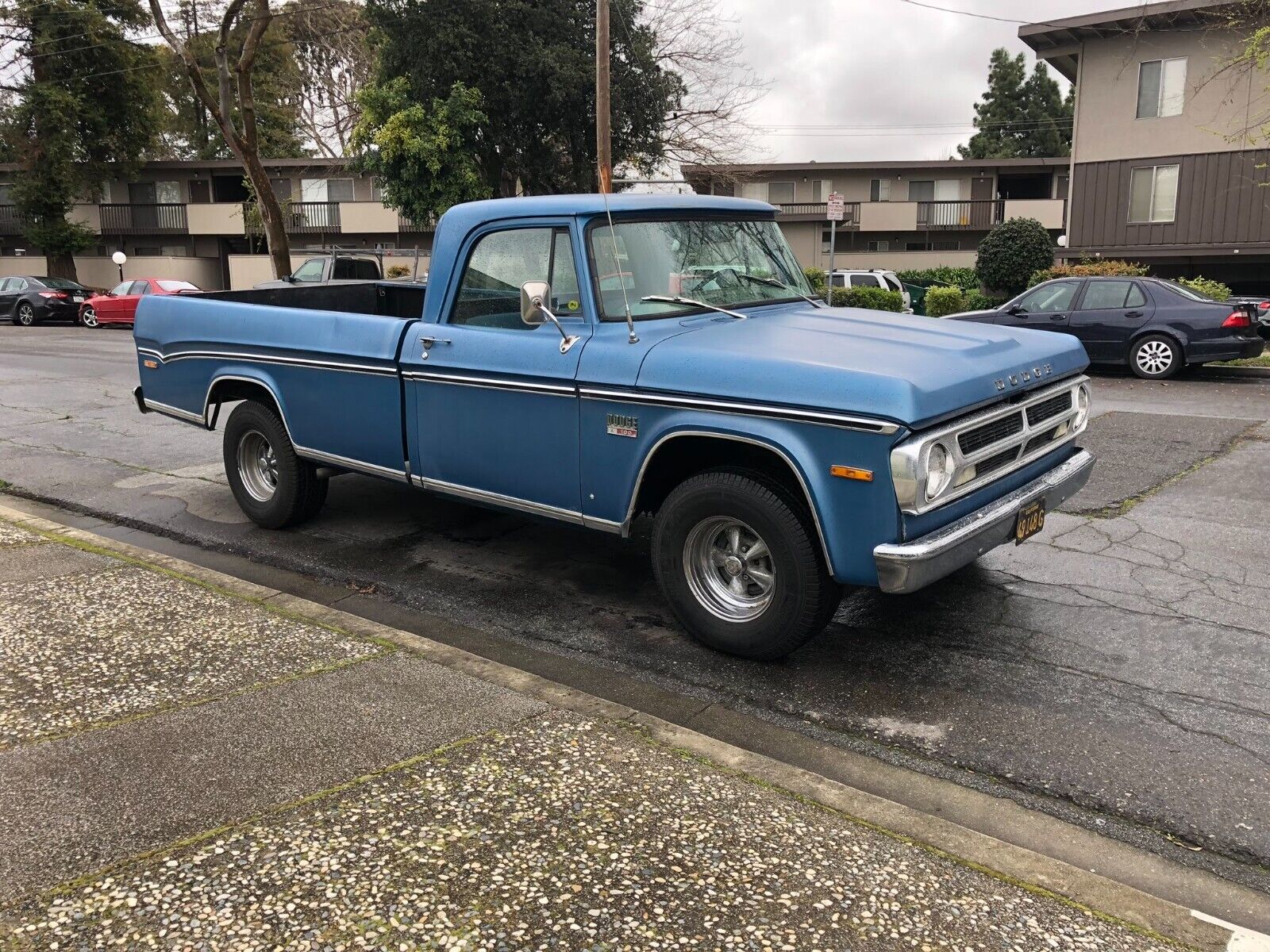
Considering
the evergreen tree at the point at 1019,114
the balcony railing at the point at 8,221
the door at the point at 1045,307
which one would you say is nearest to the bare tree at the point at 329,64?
the balcony railing at the point at 8,221

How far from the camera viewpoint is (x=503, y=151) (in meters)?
26.5

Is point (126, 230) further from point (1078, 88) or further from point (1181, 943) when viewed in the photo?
point (1181, 943)

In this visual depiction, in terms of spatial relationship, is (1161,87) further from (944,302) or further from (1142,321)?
(1142,321)

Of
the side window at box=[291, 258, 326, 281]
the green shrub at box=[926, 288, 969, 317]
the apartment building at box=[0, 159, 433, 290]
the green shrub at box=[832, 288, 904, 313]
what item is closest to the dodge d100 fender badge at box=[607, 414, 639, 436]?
the green shrub at box=[926, 288, 969, 317]

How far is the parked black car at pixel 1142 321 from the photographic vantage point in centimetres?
1399

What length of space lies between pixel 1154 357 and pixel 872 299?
27.1 feet

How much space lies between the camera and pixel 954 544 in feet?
13.4

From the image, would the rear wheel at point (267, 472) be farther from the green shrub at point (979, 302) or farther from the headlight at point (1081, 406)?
the green shrub at point (979, 302)

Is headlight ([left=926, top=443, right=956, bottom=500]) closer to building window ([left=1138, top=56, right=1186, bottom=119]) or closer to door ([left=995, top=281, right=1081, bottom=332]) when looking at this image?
door ([left=995, top=281, right=1081, bottom=332])

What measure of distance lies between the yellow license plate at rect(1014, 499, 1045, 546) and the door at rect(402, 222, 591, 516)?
2.03m

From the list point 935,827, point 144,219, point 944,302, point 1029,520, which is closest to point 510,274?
point 1029,520

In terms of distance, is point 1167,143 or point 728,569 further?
point 1167,143

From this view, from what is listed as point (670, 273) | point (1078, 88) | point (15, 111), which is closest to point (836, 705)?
point (670, 273)

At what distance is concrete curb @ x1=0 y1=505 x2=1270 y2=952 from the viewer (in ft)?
9.30
